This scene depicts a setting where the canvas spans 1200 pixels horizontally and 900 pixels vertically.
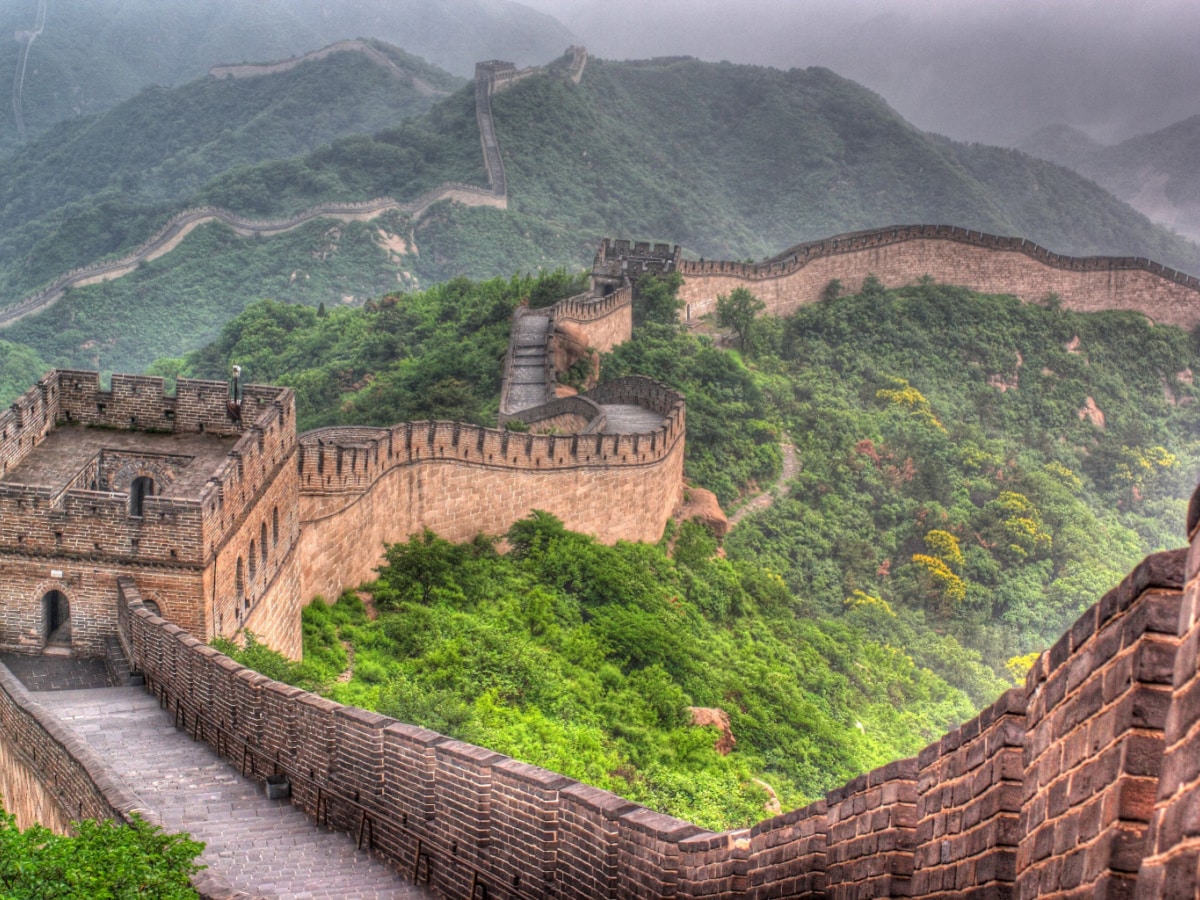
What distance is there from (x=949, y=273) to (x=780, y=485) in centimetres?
1874

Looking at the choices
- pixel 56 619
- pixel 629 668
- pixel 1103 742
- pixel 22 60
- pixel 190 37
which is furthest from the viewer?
pixel 190 37

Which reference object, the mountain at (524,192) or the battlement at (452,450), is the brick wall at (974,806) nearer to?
the battlement at (452,450)

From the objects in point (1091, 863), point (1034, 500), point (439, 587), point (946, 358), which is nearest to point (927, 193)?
point (946, 358)

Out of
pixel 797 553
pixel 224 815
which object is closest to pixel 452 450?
pixel 797 553

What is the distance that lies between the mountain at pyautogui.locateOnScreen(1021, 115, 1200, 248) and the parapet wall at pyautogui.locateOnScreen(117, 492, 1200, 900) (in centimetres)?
10841

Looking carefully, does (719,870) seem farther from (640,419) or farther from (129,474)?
(640,419)

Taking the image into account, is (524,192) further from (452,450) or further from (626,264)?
(452,450)

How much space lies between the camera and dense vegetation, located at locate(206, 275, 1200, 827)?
2127 cm

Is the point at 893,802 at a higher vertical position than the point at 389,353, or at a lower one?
lower

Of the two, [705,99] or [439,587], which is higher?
[705,99]

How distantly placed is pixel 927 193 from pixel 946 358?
61.1 meters

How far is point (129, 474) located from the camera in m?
18.6

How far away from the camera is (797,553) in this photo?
Result: 119ft

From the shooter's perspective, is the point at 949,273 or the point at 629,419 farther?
the point at 949,273
